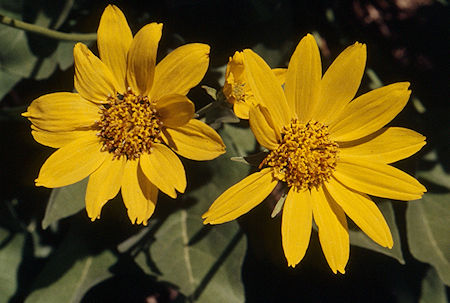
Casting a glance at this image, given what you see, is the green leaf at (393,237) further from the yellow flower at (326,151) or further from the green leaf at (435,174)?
the green leaf at (435,174)

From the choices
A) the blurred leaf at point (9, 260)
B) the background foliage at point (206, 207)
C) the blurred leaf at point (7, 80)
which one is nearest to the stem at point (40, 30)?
the background foliage at point (206, 207)

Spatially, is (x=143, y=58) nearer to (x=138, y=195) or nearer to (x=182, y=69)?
(x=182, y=69)

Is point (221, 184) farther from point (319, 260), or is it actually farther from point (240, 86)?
point (319, 260)

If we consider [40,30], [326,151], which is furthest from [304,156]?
[40,30]

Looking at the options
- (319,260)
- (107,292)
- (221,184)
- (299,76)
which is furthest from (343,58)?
(107,292)

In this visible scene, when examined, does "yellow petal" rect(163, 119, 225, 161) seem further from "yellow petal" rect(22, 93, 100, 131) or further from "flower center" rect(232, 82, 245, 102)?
"yellow petal" rect(22, 93, 100, 131)
